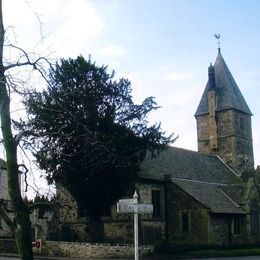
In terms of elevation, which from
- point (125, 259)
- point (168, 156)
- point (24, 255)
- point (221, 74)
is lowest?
point (125, 259)

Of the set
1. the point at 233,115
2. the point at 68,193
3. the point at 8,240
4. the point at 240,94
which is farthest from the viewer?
the point at 240,94

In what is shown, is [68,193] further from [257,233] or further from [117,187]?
[257,233]

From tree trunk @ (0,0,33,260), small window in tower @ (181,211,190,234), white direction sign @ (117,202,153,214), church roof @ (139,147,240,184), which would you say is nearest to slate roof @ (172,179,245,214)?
church roof @ (139,147,240,184)

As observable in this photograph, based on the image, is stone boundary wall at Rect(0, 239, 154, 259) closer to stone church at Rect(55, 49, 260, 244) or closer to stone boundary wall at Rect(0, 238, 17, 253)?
stone boundary wall at Rect(0, 238, 17, 253)

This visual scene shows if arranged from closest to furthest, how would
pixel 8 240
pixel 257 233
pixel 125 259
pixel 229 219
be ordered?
pixel 125 259 → pixel 8 240 → pixel 229 219 → pixel 257 233

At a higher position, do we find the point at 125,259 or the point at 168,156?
the point at 168,156

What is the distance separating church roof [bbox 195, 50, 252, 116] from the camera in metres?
53.0

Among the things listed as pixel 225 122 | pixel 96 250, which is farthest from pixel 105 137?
pixel 225 122

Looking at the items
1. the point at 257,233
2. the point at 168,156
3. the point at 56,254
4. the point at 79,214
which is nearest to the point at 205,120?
the point at 168,156

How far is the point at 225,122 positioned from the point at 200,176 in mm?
9996

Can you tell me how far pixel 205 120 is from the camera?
177 feet

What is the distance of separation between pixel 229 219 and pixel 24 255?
33.6 meters

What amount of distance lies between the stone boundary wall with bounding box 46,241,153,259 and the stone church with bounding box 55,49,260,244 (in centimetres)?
→ 528

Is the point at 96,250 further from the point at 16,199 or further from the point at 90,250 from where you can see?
the point at 16,199
